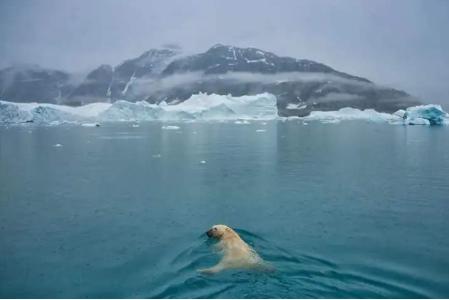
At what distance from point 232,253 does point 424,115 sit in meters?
20.3

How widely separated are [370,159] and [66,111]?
1790cm

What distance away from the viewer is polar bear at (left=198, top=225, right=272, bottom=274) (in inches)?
144

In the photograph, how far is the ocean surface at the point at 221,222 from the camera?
11.4 feet

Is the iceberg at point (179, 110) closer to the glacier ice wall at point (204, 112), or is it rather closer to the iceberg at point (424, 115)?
the glacier ice wall at point (204, 112)

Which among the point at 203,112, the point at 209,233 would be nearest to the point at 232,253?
the point at 209,233

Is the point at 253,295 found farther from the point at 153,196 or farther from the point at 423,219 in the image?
the point at 153,196

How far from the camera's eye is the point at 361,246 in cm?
436

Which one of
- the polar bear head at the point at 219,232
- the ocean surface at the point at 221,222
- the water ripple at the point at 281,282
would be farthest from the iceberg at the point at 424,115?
the water ripple at the point at 281,282

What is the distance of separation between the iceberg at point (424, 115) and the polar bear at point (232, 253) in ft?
62.1

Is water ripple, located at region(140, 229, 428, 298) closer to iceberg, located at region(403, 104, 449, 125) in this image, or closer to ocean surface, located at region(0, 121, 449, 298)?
ocean surface, located at region(0, 121, 449, 298)

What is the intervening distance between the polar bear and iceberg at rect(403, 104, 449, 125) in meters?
18.9

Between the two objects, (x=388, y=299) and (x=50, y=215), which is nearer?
(x=388, y=299)

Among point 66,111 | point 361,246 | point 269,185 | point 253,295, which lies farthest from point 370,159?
point 66,111

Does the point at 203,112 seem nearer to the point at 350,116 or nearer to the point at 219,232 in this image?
the point at 350,116
